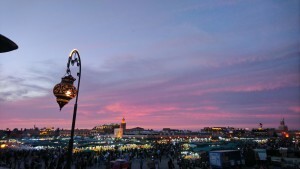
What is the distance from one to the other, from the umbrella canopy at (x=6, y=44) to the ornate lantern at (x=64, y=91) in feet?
9.97

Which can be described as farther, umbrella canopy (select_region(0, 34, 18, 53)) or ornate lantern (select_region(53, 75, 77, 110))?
ornate lantern (select_region(53, 75, 77, 110))

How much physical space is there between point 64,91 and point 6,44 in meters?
3.29

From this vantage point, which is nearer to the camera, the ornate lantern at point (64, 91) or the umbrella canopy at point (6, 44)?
the umbrella canopy at point (6, 44)

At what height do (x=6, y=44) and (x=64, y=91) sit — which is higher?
(x=6, y=44)

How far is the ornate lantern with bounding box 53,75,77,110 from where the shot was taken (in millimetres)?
6652

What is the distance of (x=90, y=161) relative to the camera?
31.9m

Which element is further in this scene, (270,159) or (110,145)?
(110,145)

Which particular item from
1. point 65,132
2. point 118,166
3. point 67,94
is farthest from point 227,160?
point 65,132

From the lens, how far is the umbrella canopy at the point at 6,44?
3.37 m

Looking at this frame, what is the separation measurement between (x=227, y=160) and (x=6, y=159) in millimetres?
25461

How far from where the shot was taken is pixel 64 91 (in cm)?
666

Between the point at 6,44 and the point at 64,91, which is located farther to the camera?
the point at 64,91

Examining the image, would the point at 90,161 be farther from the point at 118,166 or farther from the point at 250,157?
the point at 250,157

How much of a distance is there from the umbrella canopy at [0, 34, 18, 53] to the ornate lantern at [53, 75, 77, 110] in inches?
120
